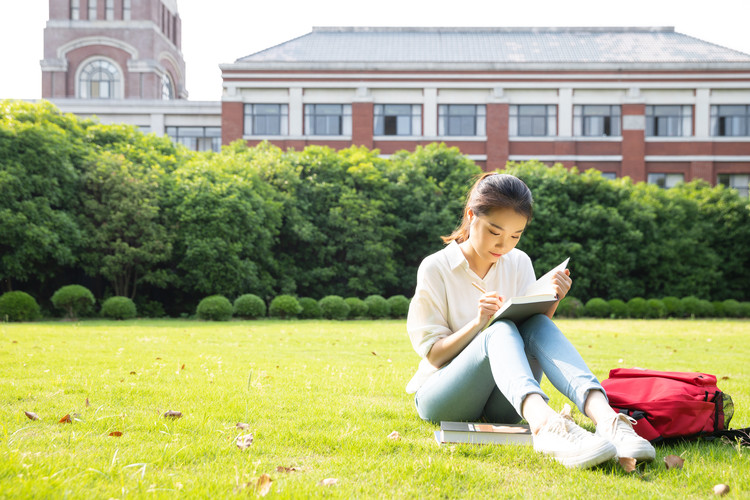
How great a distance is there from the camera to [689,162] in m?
32.9

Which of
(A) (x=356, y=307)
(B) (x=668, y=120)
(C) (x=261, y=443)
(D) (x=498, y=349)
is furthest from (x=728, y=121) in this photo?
(C) (x=261, y=443)

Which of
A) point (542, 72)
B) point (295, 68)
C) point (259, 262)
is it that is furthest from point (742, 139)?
point (259, 262)

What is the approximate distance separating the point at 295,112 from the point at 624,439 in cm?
3185

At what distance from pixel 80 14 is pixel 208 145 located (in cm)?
1495

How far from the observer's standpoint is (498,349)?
9.93 ft

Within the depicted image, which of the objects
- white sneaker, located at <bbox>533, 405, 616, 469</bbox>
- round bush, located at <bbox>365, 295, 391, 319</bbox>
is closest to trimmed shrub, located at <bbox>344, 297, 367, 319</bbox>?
round bush, located at <bbox>365, 295, 391, 319</bbox>

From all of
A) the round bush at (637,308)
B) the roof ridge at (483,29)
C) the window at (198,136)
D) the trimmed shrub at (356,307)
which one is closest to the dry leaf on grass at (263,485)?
the trimmed shrub at (356,307)

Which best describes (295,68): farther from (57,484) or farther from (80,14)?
(57,484)

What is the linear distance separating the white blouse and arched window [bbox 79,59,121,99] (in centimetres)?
4380

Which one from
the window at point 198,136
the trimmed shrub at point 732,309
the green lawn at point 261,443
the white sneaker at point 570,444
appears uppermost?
the window at point 198,136

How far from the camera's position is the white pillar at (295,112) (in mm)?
32969

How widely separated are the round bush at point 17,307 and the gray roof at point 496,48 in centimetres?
2192

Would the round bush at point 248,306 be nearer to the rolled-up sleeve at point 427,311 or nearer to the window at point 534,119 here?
the rolled-up sleeve at point 427,311

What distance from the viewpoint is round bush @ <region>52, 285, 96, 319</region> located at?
Answer: 15.0m
